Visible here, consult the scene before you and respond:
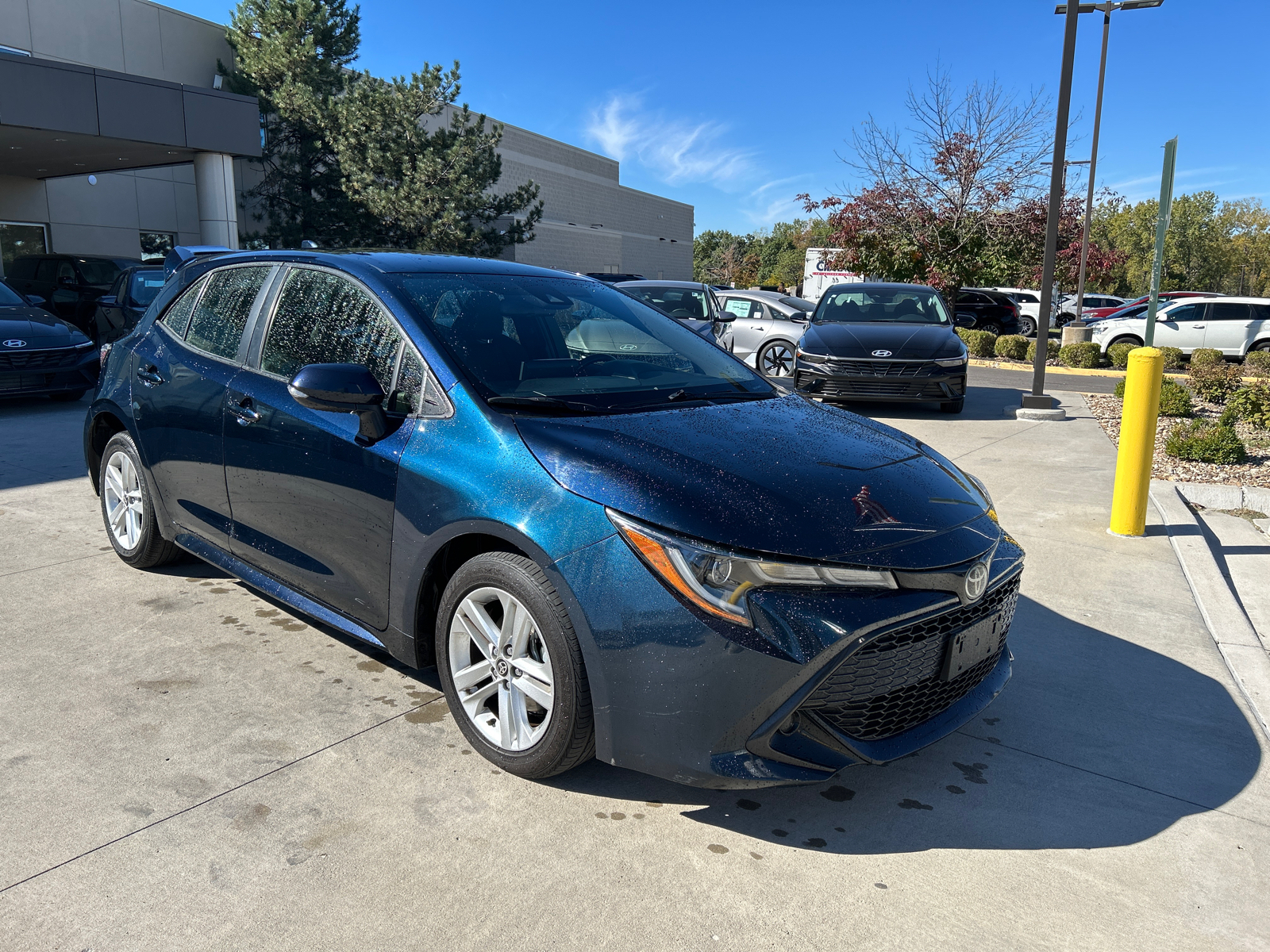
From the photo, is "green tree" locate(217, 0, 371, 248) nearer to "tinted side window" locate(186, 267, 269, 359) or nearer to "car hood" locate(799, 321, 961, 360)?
"car hood" locate(799, 321, 961, 360)

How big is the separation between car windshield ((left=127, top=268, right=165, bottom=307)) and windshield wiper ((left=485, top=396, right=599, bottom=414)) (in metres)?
12.5

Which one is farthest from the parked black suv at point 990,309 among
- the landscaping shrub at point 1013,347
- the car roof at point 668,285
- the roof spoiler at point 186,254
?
the roof spoiler at point 186,254

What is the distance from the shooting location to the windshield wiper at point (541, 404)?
3068mm

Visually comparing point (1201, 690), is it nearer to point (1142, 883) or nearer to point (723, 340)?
point (1142, 883)

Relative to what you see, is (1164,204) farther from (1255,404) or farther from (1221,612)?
(1221,612)

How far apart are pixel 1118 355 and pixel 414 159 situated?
18747 millimetres

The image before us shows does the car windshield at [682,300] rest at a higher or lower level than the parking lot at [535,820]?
higher

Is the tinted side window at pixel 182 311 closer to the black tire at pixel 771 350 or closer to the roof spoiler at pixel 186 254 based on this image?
the roof spoiler at pixel 186 254

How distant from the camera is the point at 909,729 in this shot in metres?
2.81

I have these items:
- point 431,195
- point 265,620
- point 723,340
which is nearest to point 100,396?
point 265,620

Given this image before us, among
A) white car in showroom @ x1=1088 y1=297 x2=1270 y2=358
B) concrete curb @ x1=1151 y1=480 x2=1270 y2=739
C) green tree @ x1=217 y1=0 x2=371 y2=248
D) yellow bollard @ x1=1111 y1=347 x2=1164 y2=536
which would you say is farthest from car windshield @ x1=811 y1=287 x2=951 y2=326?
green tree @ x1=217 y1=0 x2=371 y2=248

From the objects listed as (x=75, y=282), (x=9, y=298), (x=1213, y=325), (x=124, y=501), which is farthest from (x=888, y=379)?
(x=1213, y=325)

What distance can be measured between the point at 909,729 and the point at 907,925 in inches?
23.4

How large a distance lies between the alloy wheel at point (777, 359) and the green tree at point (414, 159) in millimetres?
13835
